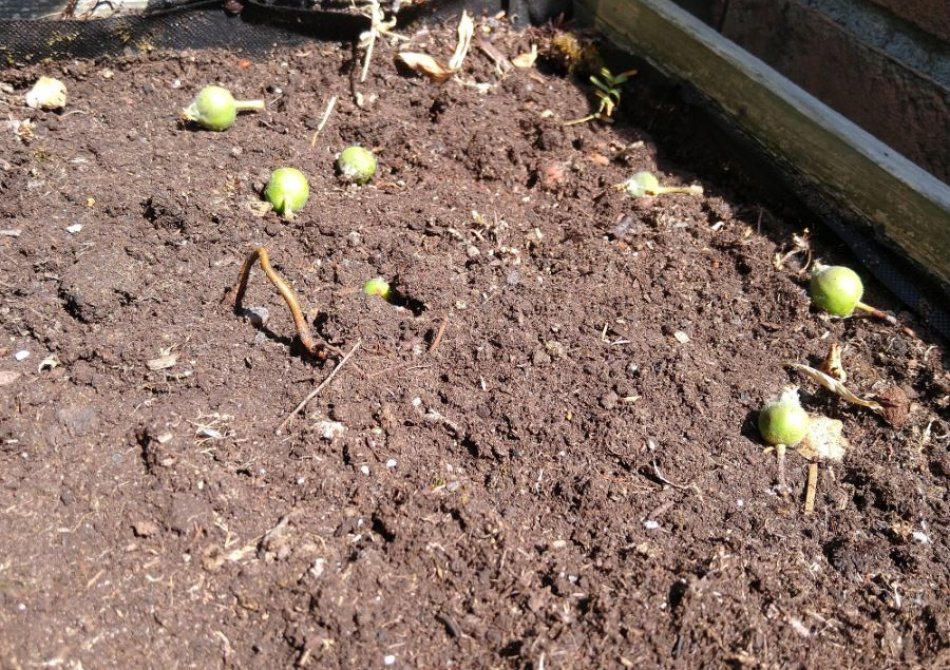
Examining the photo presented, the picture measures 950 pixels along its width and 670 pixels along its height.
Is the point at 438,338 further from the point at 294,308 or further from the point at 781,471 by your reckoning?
the point at 781,471

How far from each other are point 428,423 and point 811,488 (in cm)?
113

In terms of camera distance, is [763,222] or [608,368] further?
[763,222]

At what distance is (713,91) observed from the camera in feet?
11.9

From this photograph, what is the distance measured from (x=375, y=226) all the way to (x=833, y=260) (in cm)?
172

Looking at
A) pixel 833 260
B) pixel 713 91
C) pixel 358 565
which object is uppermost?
pixel 713 91

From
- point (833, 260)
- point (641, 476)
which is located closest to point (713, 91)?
point (833, 260)

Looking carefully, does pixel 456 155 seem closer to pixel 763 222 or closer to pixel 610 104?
pixel 610 104

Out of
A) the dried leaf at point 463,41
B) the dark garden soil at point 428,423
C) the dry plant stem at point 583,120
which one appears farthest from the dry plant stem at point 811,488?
the dried leaf at point 463,41

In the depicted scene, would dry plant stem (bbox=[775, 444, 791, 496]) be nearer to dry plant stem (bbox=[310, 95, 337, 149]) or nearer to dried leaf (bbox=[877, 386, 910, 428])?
dried leaf (bbox=[877, 386, 910, 428])

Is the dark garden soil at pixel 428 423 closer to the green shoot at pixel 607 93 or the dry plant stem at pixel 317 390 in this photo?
the dry plant stem at pixel 317 390

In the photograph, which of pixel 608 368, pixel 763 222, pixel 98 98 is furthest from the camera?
pixel 98 98

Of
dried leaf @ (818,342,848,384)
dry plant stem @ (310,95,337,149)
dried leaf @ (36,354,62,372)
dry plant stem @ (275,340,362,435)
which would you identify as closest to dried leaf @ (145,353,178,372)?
dried leaf @ (36,354,62,372)

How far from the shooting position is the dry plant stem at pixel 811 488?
240cm

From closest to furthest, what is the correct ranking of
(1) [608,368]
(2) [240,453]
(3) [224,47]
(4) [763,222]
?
(2) [240,453]
(1) [608,368]
(4) [763,222]
(3) [224,47]
